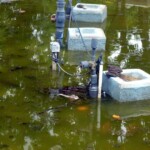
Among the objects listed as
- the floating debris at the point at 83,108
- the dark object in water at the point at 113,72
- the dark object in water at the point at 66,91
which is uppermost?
the dark object in water at the point at 113,72

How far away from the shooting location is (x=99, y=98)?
291 inches

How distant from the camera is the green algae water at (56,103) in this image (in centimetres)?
613

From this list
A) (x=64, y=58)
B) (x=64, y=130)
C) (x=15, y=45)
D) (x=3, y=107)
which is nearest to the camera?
(x=64, y=130)

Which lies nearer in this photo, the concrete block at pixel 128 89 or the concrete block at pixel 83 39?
the concrete block at pixel 128 89

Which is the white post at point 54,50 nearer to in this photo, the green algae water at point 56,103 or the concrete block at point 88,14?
the green algae water at point 56,103

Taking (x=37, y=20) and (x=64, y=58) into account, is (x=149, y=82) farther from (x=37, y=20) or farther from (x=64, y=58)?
(x=37, y=20)

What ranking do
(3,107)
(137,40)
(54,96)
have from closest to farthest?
1. (3,107)
2. (54,96)
3. (137,40)

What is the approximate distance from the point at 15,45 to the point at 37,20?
269 cm

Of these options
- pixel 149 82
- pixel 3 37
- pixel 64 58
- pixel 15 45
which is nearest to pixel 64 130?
pixel 149 82

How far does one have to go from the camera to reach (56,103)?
7246 mm

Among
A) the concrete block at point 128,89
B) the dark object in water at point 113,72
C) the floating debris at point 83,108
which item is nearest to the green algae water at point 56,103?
the floating debris at point 83,108

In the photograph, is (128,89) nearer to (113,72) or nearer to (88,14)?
(113,72)

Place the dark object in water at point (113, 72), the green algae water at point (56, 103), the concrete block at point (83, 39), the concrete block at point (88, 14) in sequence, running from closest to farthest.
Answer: the green algae water at point (56, 103) → the dark object in water at point (113, 72) → the concrete block at point (83, 39) → the concrete block at point (88, 14)

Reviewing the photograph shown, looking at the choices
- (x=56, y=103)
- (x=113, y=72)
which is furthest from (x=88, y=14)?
(x=56, y=103)
